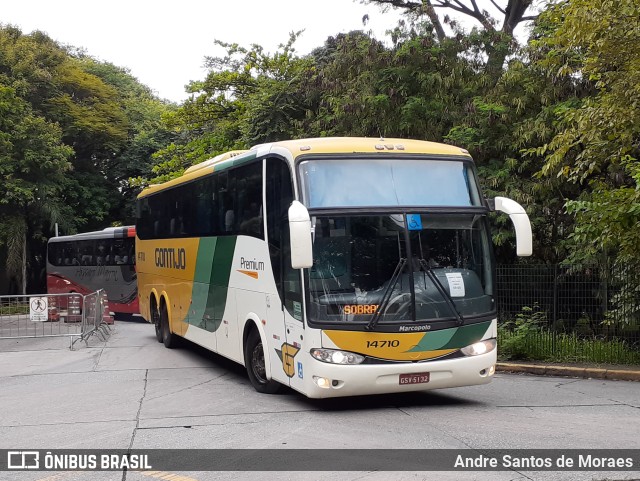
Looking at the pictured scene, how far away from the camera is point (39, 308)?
20578mm

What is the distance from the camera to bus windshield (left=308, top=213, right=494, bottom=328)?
9.37 meters

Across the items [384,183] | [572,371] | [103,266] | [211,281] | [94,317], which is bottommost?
[572,371]

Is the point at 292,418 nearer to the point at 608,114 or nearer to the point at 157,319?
the point at 608,114

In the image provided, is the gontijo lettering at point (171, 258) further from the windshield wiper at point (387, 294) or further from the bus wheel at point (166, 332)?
the windshield wiper at point (387, 294)

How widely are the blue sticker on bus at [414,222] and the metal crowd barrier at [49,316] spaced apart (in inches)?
500

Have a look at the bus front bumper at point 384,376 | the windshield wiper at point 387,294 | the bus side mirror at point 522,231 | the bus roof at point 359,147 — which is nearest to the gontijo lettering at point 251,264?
the bus roof at point 359,147

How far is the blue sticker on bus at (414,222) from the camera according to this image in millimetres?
9648

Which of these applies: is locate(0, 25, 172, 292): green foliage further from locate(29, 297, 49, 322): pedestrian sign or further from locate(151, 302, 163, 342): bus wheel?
locate(151, 302, 163, 342): bus wheel

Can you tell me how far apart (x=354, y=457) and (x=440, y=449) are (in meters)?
0.86

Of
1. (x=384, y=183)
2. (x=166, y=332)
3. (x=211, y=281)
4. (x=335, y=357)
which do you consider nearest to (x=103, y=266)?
(x=166, y=332)

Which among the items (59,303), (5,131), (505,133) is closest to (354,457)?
(505,133)

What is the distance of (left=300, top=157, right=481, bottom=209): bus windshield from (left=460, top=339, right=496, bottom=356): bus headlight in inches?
68.5

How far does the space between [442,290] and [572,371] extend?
4994mm

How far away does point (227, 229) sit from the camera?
12805mm
